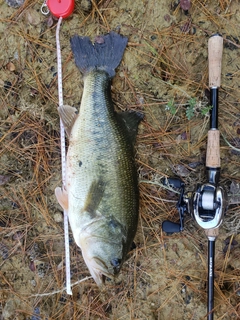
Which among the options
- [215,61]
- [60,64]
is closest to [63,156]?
[60,64]

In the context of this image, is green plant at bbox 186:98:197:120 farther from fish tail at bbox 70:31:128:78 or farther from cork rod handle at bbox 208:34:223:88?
fish tail at bbox 70:31:128:78

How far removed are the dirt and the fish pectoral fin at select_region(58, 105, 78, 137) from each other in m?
0.22

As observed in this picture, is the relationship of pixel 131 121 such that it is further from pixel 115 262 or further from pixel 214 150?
pixel 115 262

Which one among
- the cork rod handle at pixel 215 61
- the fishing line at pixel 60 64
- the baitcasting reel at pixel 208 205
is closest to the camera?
the baitcasting reel at pixel 208 205

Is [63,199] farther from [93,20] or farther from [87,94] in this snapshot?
[93,20]

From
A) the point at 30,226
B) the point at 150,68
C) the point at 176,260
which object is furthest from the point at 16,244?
the point at 150,68

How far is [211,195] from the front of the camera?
2748 mm

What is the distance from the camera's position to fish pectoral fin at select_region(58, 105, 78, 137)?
2977 mm

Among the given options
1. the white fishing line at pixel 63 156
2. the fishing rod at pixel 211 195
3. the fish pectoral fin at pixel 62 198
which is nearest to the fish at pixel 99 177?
the fish pectoral fin at pixel 62 198

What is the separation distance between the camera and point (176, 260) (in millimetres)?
3250

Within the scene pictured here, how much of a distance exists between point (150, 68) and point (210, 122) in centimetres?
79

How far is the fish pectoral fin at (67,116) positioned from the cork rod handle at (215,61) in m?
1.27

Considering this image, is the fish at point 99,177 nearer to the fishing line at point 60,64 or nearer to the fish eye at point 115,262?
the fish eye at point 115,262

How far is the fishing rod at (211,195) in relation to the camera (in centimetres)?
275
